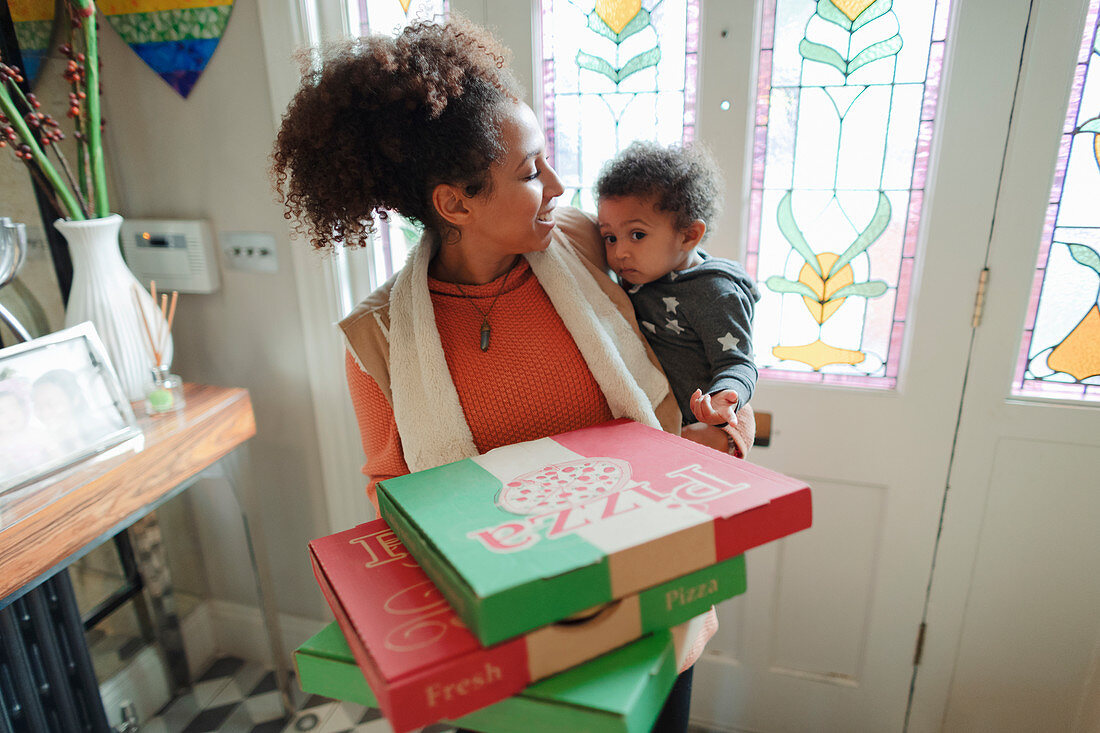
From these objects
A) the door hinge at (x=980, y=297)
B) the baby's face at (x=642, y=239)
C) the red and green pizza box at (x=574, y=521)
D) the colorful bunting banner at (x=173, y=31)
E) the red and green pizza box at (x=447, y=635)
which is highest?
the colorful bunting banner at (x=173, y=31)

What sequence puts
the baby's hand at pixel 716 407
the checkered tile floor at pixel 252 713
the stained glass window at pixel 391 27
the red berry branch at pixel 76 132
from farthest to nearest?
the checkered tile floor at pixel 252 713 → the stained glass window at pixel 391 27 → the red berry branch at pixel 76 132 → the baby's hand at pixel 716 407

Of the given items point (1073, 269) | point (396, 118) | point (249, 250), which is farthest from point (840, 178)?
point (249, 250)

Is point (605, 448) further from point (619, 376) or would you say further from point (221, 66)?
point (221, 66)

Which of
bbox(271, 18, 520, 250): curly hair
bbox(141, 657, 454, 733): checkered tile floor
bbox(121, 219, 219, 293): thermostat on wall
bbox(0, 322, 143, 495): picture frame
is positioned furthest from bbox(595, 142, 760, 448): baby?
bbox(141, 657, 454, 733): checkered tile floor

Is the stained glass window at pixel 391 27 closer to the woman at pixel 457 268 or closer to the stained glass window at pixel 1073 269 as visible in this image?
the woman at pixel 457 268

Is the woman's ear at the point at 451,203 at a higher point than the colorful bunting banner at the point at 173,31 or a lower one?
lower

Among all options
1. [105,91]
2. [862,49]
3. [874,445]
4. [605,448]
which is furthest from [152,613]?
[862,49]

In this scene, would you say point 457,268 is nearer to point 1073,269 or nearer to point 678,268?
point 678,268

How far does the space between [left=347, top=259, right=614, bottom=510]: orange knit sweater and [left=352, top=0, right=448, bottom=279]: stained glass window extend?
28 centimetres

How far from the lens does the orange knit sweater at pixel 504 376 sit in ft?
3.15

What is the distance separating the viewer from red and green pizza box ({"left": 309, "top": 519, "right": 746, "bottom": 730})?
0.55 meters

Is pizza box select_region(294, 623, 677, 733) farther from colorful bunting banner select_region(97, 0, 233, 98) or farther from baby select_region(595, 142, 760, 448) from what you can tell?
colorful bunting banner select_region(97, 0, 233, 98)

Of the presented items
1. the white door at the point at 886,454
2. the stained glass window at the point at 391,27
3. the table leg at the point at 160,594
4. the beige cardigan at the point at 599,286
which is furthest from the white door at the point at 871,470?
the table leg at the point at 160,594

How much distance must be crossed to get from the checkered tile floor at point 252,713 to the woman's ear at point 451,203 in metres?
1.34
